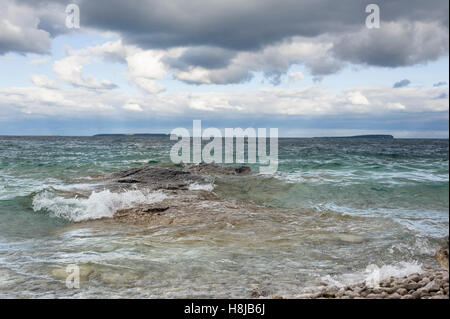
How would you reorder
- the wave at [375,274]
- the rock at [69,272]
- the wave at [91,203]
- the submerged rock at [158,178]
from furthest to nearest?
the submerged rock at [158,178] → the wave at [91,203] → the rock at [69,272] → the wave at [375,274]

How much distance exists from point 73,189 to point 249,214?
352 inches

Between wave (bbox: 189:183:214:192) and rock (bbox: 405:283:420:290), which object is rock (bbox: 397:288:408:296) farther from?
wave (bbox: 189:183:214:192)

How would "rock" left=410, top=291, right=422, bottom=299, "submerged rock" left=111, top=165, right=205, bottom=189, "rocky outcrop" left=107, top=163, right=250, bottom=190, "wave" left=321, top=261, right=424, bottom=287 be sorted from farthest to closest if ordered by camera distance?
"submerged rock" left=111, top=165, right=205, bottom=189 < "rocky outcrop" left=107, top=163, right=250, bottom=190 < "wave" left=321, top=261, right=424, bottom=287 < "rock" left=410, top=291, right=422, bottom=299

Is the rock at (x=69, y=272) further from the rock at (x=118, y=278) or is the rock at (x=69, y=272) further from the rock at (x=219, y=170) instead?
the rock at (x=219, y=170)

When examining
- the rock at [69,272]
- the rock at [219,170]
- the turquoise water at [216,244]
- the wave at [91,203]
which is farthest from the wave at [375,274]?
the rock at [219,170]

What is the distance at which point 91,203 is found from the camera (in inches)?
454

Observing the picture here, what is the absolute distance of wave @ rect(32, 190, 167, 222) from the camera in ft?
35.9

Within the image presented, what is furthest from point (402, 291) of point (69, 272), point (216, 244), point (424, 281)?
point (69, 272)

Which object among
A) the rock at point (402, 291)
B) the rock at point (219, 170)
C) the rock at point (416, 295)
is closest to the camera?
the rock at point (416, 295)

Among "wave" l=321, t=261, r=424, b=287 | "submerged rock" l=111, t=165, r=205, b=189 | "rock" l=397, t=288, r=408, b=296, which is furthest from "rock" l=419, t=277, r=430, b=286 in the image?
"submerged rock" l=111, t=165, r=205, b=189

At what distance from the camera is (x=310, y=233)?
8.55 meters

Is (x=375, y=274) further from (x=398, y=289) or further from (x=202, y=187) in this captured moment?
(x=202, y=187)

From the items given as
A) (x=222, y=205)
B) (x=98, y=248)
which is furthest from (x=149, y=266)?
(x=222, y=205)

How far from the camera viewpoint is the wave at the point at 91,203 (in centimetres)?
1093
